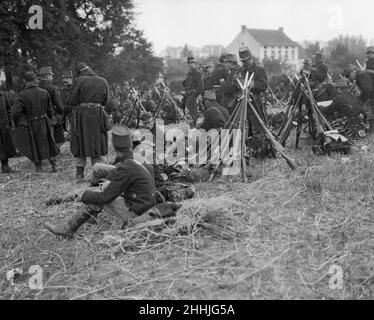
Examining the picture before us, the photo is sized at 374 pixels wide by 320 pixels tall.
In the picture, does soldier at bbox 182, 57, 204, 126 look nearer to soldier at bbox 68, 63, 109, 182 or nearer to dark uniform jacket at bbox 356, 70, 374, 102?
dark uniform jacket at bbox 356, 70, 374, 102

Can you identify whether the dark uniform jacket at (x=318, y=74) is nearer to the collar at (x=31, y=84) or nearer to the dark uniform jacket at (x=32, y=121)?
the dark uniform jacket at (x=32, y=121)

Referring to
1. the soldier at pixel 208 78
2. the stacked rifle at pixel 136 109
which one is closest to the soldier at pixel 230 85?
the soldier at pixel 208 78

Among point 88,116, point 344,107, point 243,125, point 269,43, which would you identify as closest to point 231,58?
point 243,125

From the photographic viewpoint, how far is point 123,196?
486 cm

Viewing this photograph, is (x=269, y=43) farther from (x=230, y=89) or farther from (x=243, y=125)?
(x=243, y=125)

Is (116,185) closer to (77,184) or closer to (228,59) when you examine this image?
(77,184)

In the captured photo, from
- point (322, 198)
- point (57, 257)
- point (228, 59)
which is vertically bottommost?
point (57, 257)

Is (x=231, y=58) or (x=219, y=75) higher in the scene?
(x=231, y=58)

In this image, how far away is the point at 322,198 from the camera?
17.8 ft

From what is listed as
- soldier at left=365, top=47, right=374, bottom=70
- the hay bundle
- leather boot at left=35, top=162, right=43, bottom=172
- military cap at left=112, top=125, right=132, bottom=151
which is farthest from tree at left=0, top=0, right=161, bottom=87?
the hay bundle

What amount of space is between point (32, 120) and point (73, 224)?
12.5 ft

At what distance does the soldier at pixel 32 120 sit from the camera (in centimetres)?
802
